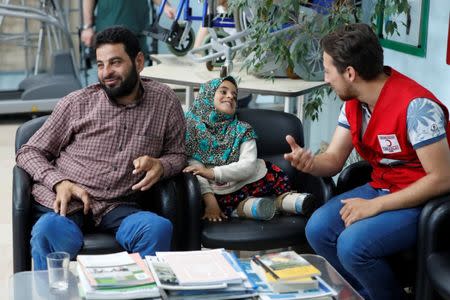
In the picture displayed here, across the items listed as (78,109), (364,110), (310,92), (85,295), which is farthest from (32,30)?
(85,295)

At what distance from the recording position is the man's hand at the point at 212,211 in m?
3.29

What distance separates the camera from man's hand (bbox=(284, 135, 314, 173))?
308 cm

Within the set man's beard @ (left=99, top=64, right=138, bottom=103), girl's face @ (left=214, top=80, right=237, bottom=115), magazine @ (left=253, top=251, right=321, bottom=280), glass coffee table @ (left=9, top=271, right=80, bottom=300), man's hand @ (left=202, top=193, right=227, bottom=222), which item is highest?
man's beard @ (left=99, top=64, right=138, bottom=103)

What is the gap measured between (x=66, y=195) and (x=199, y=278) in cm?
94

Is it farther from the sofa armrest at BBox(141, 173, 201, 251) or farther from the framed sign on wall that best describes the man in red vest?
the framed sign on wall

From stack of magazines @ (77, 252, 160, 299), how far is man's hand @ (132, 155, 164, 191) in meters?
0.64

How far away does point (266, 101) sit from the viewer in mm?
7906

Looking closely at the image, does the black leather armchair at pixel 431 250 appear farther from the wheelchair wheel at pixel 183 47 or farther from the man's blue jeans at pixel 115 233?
the wheelchair wheel at pixel 183 47

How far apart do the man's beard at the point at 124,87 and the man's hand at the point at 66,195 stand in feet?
1.33

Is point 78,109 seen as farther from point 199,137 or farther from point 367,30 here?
point 367,30

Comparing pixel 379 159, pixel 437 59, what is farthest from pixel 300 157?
pixel 437 59

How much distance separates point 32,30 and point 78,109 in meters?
4.58

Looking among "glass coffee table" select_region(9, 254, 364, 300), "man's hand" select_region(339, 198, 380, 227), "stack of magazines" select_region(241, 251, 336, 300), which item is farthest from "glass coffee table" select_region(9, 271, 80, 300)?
"man's hand" select_region(339, 198, 380, 227)

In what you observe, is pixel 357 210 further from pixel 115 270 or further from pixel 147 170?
pixel 115 270
